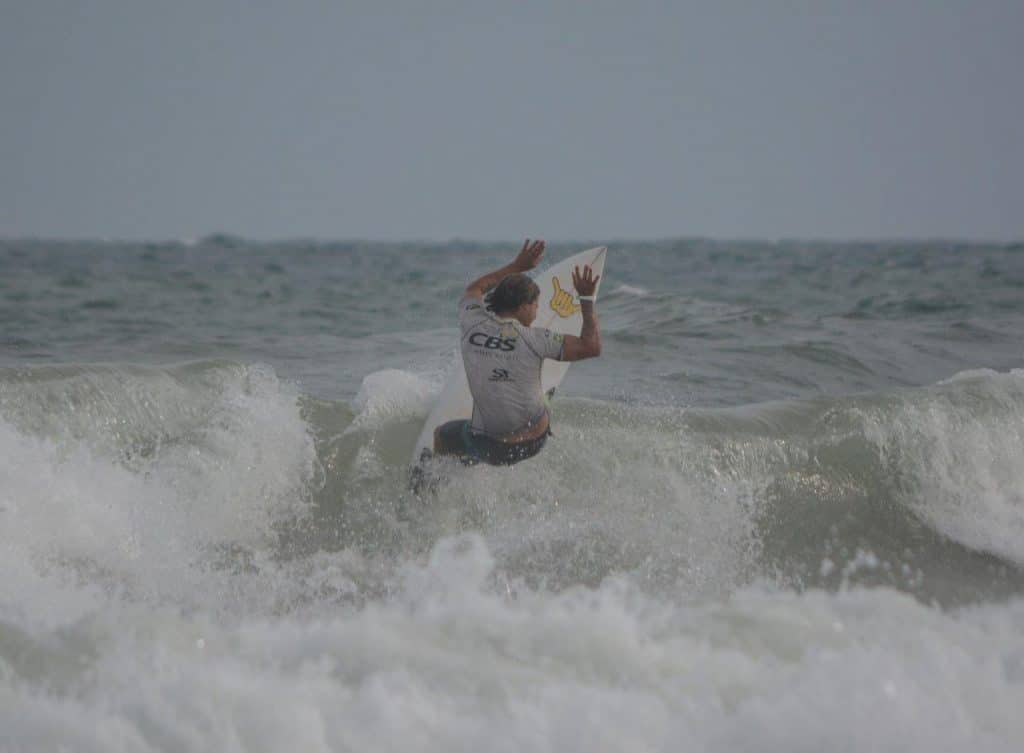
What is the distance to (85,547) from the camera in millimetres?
6266

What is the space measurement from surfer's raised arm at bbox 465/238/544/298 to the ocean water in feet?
3.63

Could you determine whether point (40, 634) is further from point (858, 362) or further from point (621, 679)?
point (858, 362)

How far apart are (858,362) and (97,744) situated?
9.83m

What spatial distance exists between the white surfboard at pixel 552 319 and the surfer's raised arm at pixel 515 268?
3.53 feet

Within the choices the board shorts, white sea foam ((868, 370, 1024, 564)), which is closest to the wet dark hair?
the board shorts

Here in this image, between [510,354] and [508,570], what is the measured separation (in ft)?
3.64

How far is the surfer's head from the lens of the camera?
6.36 metres

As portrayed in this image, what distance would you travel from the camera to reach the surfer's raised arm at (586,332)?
607 centimetres

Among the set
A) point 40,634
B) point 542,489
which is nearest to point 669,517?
point 542,489

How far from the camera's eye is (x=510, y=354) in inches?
249

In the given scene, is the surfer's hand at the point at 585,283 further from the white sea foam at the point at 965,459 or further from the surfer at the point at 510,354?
the white sea foam at the point at 965,459

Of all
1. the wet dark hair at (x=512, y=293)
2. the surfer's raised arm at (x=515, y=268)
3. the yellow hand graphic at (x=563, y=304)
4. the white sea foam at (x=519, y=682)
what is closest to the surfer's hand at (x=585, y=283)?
the wet dark hair at (x=512, y=293)

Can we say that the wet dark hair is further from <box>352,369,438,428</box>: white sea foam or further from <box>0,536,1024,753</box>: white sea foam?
<box>352,369,438,428</box>: white sea foam

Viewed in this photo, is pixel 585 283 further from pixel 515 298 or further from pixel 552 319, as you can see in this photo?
pixel 552 319
